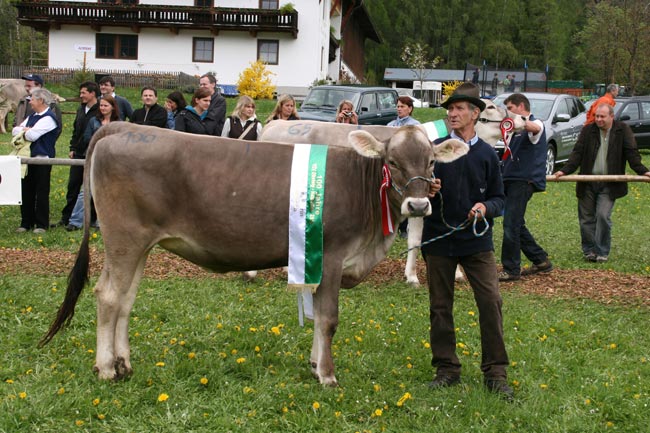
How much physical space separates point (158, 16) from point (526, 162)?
37054 mm

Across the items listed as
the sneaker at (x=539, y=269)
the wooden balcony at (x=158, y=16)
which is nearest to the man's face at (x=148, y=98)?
the sneaker at (x=539, y=269)

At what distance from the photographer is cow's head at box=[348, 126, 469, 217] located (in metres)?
5.30

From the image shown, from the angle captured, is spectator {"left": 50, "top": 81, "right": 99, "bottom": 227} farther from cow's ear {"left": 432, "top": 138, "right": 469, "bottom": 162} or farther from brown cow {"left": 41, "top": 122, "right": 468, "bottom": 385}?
cow's ear {"left": 432, "top": 138, "right": 469, "bottom": 162}

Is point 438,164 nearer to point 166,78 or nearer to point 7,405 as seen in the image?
point 7,405

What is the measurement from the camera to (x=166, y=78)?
1558 inches

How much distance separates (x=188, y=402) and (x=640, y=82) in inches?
1868

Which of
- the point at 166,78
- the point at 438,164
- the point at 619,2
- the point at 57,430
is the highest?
the point at 619,2

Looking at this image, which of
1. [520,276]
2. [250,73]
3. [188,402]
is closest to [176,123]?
[520,276]

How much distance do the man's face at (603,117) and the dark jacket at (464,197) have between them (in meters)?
5.54

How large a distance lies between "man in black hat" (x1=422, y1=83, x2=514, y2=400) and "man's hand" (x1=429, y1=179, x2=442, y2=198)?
0.28 meters

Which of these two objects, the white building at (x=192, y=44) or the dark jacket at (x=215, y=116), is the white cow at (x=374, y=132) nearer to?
the dark jacket at (x=215, y=116)

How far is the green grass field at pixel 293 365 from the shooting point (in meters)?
5.04

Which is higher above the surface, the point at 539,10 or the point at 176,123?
the point at 539,10

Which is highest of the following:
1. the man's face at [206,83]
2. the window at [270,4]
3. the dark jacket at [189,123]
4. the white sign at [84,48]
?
the window at [270,4]
